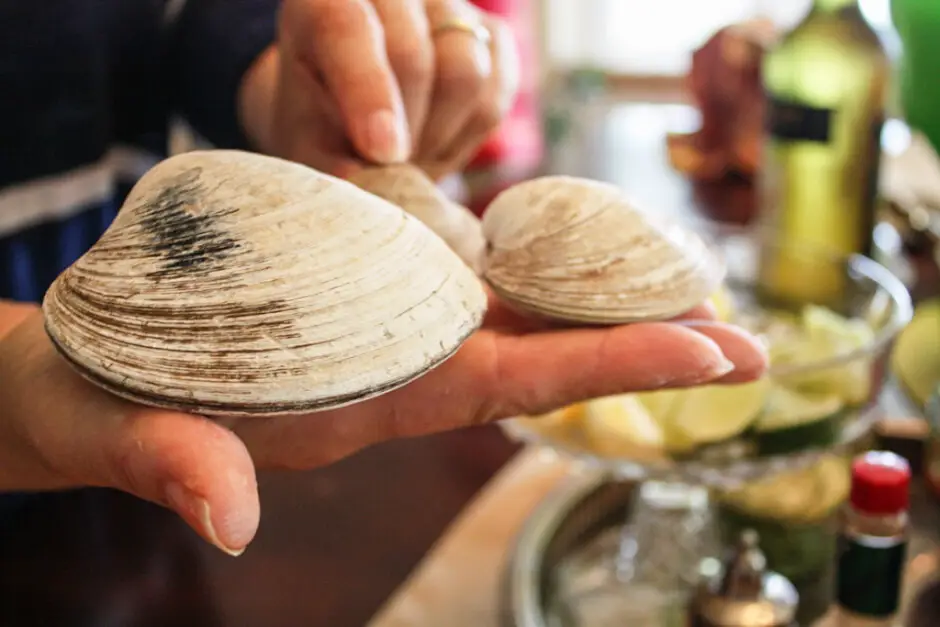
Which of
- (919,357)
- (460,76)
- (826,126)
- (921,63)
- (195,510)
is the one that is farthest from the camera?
(921,63)

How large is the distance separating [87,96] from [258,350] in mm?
582

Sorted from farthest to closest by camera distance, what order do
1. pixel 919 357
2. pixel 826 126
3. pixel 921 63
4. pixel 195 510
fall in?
pixel 921 63 < pixel 826 126 < pixel 919 357 < pixel 195 510

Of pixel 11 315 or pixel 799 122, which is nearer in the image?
pixel 11 315

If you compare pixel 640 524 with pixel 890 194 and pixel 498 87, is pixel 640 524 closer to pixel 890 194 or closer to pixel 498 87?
pixel 498 87

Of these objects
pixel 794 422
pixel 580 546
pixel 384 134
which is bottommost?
pixel 580 546

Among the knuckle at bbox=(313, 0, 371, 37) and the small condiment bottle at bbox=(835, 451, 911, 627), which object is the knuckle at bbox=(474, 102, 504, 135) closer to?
the knuckle at bbox=(313, 0, 371, 37)

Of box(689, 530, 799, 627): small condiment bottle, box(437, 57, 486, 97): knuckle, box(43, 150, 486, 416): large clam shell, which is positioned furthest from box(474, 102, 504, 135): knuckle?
box(689, 530, 799, 627): small condiment bottle

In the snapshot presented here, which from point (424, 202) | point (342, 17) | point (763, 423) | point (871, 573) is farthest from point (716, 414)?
point (342, 17)

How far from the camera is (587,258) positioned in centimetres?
47

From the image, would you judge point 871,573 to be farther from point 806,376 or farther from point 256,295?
point 256,295

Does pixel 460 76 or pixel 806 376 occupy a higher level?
pixel 460 76

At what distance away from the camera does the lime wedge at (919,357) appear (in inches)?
28.6

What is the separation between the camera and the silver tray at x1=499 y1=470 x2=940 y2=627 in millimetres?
592

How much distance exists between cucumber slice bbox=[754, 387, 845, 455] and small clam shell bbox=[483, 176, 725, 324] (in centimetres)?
13
